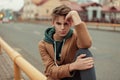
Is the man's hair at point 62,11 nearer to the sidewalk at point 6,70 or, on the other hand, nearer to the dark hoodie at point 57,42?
the dark hoodie at point 57,42

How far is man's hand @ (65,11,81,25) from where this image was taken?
3.14m

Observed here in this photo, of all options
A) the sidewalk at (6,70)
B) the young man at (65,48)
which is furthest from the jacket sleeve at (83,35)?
the sidewalk at (6,70)

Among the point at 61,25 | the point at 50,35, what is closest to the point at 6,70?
the point at 50,35

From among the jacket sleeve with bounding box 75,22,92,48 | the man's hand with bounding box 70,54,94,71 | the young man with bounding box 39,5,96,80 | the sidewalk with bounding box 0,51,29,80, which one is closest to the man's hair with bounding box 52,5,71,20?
the young man with bounding box 39,5,96,80

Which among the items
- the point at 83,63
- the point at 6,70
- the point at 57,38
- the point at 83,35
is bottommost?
the point at 6,70

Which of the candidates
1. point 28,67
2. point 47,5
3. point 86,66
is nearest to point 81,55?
point 86,66

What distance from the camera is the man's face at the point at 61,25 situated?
3.49m

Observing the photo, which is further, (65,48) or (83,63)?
(65,48)

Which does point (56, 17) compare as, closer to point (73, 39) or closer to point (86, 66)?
point (73, 39)

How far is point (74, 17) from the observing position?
10.4ft

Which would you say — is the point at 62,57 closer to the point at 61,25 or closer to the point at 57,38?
the point at 57,38

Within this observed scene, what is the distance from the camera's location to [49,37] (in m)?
3.65

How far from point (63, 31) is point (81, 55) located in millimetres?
449

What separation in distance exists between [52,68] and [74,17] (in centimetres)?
63
